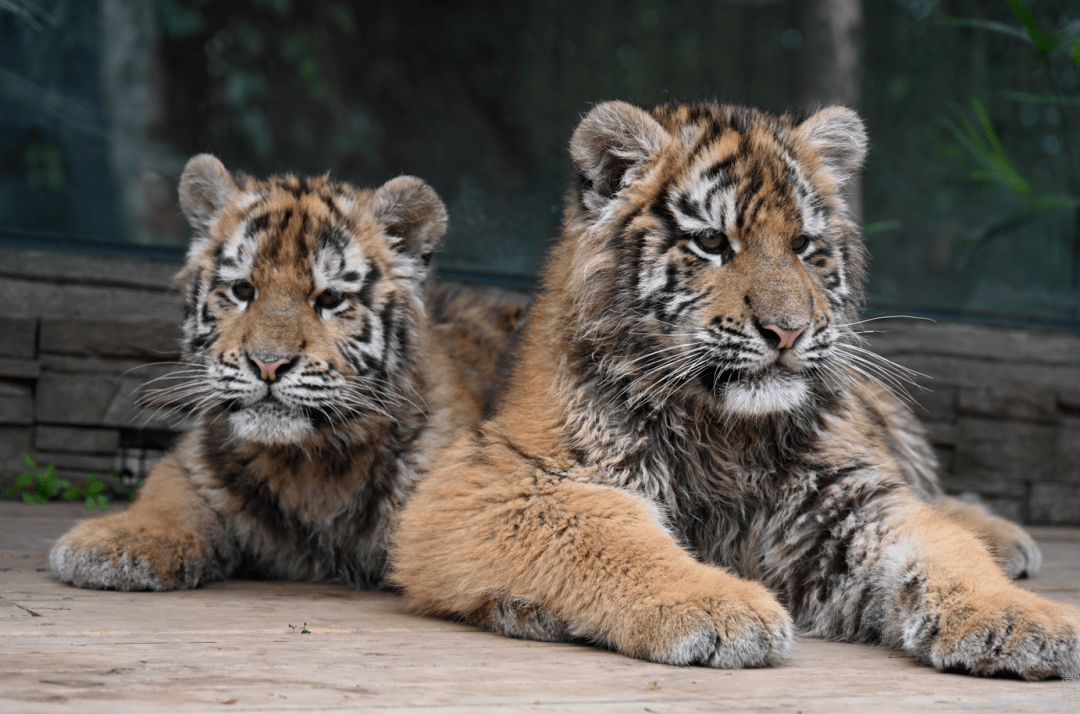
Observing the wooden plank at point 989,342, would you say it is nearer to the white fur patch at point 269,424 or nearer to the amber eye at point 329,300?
the amber eye at point 329,300

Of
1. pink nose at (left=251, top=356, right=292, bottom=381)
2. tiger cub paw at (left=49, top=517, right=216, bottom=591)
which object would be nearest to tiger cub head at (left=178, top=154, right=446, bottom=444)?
pink nose at (left=251, top=356, right=292, bottom=381)

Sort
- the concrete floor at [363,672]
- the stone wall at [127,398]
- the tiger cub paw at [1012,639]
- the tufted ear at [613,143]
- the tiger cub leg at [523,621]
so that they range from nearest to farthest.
→ the concrete floor at [363,672], the tiger cub paw at [1012,639], the tiger cub leg at [523,621], the tufted ear at [613,143], the stone wall at [127,398]

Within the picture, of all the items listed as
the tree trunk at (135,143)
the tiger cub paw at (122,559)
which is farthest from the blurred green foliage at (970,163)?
the tiger cub paw at (122,559)

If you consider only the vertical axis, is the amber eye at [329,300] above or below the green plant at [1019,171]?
below

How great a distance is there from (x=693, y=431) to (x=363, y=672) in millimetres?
1247

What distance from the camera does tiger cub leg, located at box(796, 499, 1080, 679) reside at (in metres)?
2.36

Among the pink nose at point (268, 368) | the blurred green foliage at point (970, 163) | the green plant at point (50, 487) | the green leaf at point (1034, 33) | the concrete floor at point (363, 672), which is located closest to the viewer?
the concrete floor at point (363, 672)

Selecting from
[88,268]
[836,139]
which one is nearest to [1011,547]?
[836,139]

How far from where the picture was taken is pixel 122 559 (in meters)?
3.16

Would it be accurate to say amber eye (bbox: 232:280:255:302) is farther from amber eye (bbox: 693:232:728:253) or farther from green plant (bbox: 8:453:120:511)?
green plant (bbox: 8:453:120:511)

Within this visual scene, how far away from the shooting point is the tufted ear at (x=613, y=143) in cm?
309

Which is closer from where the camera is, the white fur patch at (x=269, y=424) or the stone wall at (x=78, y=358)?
the white fur patch at (x=269, y=424)

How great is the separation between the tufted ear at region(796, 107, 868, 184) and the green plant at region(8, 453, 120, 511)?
3276 millimetres

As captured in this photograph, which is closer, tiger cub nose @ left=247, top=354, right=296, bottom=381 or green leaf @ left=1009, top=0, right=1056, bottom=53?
tiger cub nose @ left=247, top=354, right=296, bottom=381
